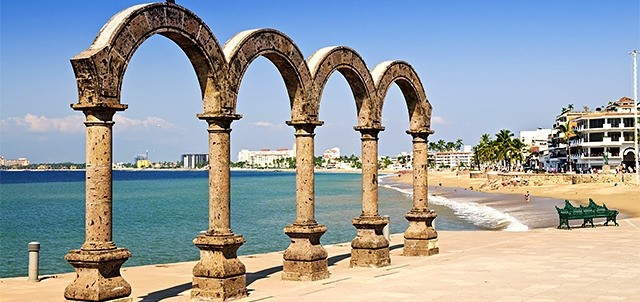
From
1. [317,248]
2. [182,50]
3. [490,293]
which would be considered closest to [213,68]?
[182,50]

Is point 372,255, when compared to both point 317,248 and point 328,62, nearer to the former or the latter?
point 317,248

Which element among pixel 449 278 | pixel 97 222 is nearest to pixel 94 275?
pixel 97 222

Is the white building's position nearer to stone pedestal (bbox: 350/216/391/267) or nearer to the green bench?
the green bench

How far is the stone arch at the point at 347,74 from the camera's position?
51.0 feet

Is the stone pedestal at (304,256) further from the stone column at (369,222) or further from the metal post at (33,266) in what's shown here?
the metal post at (33,266)

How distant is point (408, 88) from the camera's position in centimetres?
1955

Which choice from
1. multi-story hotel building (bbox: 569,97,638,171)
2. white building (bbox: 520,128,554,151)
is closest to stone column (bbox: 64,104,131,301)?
multi-story hotel building (bbox: 569,97,638,171)

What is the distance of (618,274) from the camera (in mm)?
14867

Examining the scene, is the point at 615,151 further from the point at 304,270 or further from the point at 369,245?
the point at 304,270

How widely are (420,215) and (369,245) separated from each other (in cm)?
293

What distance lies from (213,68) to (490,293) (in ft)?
19.8

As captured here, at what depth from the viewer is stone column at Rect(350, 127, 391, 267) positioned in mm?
16844

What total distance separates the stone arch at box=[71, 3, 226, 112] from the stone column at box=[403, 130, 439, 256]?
8.51 metres

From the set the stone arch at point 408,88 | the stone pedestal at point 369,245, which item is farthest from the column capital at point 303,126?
the stone arch at point 408,88
